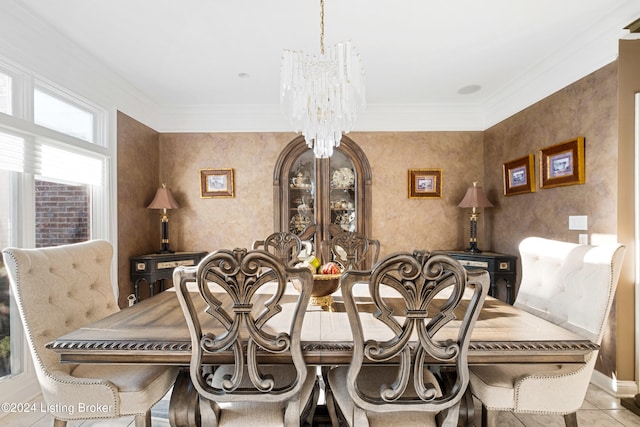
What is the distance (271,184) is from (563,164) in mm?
2808

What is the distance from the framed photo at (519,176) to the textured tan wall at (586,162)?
0.18ft

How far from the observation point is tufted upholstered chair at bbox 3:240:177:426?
1.31 m

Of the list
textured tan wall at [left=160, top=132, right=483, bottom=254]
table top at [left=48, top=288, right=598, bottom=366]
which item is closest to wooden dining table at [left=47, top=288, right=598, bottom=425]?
table top at [left=48, top=288, right=598, bottom=366]

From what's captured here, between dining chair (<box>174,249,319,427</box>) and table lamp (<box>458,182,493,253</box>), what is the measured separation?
283 centimetres

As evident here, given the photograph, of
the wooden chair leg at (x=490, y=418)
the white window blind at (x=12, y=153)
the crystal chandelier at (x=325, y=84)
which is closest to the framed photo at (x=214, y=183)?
the white window blind at (x=12, y=153)

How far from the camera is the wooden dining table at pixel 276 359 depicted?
112 cm

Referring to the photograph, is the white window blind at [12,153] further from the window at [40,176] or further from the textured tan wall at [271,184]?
the textured tan wall at [271,184]

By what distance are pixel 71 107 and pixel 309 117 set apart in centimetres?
207

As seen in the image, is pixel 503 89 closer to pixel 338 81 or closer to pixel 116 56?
pixel 338 81

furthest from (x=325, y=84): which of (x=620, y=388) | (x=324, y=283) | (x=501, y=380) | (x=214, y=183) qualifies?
(x=620, y=388)

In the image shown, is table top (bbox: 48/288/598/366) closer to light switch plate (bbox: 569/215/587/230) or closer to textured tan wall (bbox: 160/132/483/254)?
light switch plate (bbox: 569/215/587/230)

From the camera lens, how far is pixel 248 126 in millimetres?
3754

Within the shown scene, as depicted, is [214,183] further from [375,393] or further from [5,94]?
[375,393]

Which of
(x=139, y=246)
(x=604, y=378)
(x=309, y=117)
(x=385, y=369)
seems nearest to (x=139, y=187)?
(x=139, y=246)
